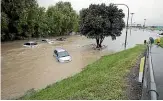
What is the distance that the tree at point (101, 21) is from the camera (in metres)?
36.3

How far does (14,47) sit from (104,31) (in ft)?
44.9

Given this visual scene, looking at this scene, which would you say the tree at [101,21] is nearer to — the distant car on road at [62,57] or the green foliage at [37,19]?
the green foliage at [37,19]

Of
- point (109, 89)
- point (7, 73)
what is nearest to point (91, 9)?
point (7, 73)

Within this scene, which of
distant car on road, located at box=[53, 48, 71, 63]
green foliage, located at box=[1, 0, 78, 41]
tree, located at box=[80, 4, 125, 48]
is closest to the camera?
distant car on road, located at box=[53, 48, 71, 63]

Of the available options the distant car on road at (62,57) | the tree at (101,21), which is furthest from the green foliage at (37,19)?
the tree at (101,21)

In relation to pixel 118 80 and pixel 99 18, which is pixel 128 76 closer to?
pixel 118 80

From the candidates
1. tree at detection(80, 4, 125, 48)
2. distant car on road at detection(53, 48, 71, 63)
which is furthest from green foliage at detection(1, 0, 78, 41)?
tree at detection(80, 4, 125, 48)

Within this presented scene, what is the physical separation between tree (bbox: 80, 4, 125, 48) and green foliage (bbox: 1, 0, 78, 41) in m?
8.08

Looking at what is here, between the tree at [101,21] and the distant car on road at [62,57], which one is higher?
the tree at [101,21]

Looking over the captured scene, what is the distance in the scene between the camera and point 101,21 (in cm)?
3581

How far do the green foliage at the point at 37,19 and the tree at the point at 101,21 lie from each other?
8.08m

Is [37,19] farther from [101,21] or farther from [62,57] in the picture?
[62,57]

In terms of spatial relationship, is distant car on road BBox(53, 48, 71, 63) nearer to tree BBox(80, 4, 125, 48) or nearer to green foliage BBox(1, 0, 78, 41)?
green foliage BBox(1, 0, 78, 41)

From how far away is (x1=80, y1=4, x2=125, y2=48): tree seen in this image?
36281mm
